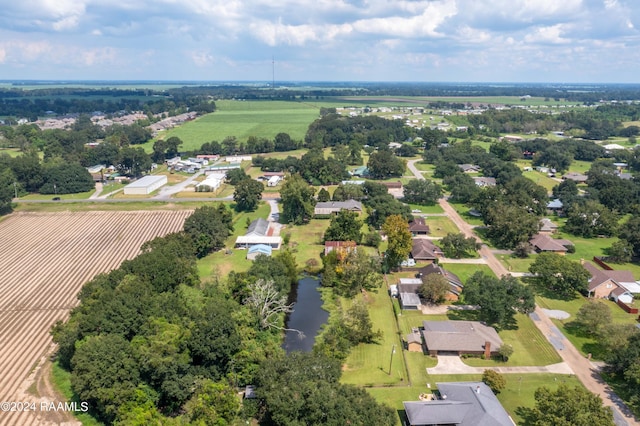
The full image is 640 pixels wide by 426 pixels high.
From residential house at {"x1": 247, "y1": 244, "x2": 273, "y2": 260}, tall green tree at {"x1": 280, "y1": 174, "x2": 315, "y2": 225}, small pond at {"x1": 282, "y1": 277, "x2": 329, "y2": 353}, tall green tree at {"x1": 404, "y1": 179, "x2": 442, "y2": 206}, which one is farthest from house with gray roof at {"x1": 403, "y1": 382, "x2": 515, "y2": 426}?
tall green tree at {"x1": 404, "y1": 179, "x2": 442, "y2": 206}

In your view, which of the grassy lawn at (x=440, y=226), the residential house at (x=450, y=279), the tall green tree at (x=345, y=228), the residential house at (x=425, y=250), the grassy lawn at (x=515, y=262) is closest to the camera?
the residential house at (x=450, y=279)

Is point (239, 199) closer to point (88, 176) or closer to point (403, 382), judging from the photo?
point (88, 176)

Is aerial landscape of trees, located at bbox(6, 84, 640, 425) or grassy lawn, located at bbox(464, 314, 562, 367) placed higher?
aerial landscape of trees, located at bbox(6, 84, 640, 425)

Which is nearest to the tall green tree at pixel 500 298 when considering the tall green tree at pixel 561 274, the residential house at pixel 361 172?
the tall green tree at pixel 561 274

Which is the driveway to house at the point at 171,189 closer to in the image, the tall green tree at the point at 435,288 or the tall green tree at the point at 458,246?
the tall green tree at the point at 458,246

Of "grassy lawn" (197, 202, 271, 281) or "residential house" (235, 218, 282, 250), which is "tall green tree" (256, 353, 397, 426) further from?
"residential house" (235, 218, 282, 250)

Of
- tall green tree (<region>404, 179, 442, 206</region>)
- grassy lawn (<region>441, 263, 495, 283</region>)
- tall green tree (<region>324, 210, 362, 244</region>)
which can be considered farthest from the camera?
tall green tree (<region>404, 179, 442, 206</region>)

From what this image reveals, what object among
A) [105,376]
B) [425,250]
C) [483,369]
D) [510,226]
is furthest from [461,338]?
[105,376]
